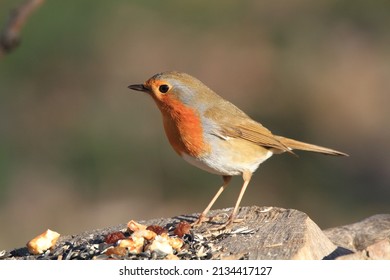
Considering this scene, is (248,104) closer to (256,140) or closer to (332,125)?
(332,125)

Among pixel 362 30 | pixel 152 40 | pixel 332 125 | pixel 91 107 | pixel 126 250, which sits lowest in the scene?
pixel 126 250

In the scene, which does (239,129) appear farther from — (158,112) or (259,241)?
(158,112)

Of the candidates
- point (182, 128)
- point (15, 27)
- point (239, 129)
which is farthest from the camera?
point (239, 129)

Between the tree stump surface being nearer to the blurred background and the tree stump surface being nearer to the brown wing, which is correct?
the brown wing

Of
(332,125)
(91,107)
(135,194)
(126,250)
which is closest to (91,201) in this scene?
(135,194)

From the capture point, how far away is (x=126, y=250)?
395 cm

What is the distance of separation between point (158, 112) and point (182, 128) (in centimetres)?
427

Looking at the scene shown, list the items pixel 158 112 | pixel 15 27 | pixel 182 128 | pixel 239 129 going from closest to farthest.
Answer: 1. pixel 15 27
2. pixel 182 128
3. pixel 239 129
4. pixel 158 112

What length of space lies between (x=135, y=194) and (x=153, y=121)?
0.98 meters

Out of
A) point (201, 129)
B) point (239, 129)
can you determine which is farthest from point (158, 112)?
point (201, 129)

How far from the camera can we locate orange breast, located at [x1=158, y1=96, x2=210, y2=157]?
4.92 m

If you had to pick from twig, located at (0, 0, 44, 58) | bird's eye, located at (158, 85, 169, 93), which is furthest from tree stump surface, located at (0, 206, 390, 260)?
twig, located at (0, 0, 44, 58)

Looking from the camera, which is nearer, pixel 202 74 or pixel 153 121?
pixel 153 121

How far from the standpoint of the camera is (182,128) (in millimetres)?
4957
